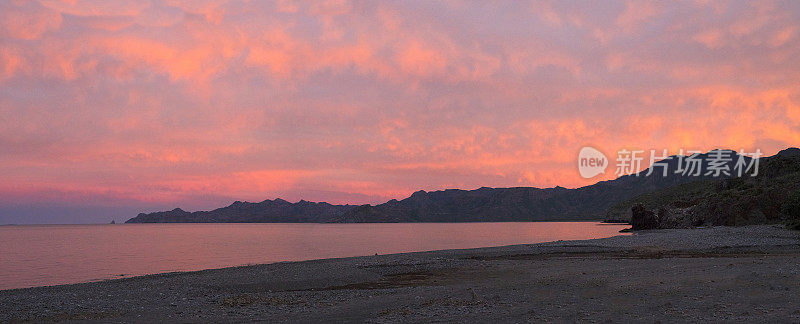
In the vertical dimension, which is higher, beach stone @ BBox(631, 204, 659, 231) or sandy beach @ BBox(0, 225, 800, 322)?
beach stone @ BBox(631, 204, 659, 231)

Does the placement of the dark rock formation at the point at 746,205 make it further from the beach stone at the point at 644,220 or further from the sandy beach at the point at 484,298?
the sandy beach at the point at 484,298

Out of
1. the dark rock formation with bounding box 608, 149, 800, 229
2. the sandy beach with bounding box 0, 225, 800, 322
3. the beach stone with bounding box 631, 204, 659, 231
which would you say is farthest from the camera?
the beach stone with bounding box 631, 204, 659, 231

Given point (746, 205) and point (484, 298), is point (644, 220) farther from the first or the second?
point (484, 298)

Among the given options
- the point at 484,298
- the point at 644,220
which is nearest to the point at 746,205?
the point at 644,220

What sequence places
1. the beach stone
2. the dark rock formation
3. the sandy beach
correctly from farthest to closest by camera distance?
the beach stone
the dark rock formation
the sandy beach

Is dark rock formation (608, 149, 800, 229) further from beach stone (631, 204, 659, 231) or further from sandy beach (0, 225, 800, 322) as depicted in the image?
sandy beach (0, 225, 800, 322)

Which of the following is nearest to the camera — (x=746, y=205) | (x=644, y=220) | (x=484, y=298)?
(x=484, y=298)

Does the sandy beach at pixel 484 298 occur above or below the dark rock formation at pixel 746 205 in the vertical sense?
below

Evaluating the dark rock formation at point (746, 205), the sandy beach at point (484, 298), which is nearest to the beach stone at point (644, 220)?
the dark rock formation at point (746, 205)

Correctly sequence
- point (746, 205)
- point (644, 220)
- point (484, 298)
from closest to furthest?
point (484, 298) → point (746, 205) → point (644, 220)

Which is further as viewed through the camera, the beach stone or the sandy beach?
the beach stone

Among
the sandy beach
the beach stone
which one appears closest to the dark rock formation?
the beach stone

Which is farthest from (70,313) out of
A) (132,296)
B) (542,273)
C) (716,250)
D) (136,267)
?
(716,250)

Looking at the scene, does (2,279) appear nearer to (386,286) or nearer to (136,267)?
(136,267)
